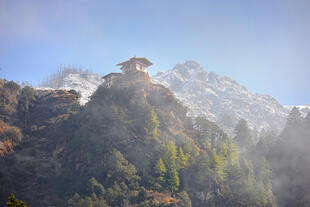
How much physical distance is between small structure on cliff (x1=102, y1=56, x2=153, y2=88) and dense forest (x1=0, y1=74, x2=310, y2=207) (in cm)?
242

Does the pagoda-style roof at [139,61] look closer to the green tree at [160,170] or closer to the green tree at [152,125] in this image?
the green tree at [152,125]

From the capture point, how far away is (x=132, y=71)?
84.4m

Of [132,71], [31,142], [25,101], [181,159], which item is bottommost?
[181,159]

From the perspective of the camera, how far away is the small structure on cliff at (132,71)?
83812 millimetres

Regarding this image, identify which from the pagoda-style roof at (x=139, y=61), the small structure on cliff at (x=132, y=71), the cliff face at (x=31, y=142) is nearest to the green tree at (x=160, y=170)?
the cliff face at (x=31, y=142)

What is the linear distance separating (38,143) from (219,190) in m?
51.7

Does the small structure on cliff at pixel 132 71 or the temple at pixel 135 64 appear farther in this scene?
the temple at pixel 135 64

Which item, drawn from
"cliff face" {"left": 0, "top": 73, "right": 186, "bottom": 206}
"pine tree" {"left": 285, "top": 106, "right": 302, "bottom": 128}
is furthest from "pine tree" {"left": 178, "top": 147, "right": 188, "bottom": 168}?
"pine tree" {"left": 285, "top": 106, "right": 302, "bottom": 128}

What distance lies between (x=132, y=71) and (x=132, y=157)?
1258 inches

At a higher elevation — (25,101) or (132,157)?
(25,101)

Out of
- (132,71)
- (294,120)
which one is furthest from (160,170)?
(294,120)

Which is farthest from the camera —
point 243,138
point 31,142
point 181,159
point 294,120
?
point 243,138

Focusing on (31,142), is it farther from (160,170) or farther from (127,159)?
(160,170)

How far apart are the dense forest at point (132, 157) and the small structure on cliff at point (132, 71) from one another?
242 centimetres
